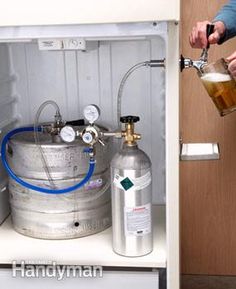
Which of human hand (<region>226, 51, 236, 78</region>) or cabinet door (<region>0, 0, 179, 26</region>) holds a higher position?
cabinet door (<region>0, 0, 179, 26</region>)

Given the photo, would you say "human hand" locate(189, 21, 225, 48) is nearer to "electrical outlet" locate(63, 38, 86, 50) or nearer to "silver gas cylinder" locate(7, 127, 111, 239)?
"electrical outlet" locate(63, 38, 86, 50)

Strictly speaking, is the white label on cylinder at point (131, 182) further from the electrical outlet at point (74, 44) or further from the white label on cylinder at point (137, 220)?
the electrical outlet at point (74, 44)

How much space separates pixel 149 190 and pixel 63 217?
0.97 feet

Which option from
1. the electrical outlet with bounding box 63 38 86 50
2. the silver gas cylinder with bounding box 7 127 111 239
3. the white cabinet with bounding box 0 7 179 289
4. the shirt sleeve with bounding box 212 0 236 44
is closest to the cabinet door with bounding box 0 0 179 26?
the white cabinet with bounding box 0 7 179 289

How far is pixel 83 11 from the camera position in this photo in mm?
1068

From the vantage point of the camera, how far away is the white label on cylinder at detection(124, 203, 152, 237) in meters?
1.27

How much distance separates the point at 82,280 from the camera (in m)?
1.34

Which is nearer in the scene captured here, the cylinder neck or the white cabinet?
the white cabinet

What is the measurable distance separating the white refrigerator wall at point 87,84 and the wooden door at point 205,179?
0.44 ft

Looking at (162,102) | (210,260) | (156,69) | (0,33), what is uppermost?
(0,33)

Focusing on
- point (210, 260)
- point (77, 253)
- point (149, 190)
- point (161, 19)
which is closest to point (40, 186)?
point (77, 253)

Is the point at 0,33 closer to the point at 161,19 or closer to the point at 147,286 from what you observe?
the point at 161,19

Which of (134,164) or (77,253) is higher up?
(134,164)

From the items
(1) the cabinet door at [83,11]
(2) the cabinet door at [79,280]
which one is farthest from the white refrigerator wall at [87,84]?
(1) the cabinet door at [83,11]
